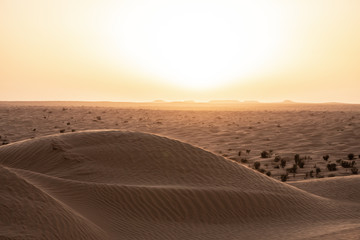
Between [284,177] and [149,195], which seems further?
[284,177]

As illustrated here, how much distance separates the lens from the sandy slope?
512 cm

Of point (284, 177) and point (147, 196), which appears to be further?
point (284, 177)

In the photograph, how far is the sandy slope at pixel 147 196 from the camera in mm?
5121

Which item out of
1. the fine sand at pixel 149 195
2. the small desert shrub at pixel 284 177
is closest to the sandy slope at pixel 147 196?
the fine sand at pixel 149 195

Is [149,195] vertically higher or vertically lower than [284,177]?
higher

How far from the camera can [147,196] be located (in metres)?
6.70

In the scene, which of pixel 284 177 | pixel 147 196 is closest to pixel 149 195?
pixel 147 196

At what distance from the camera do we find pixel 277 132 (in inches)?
930

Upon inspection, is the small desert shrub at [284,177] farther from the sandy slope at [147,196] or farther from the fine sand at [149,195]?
the sandy slope at [147,196]

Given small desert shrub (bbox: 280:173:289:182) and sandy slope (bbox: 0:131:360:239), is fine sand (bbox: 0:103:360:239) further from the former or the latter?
small desert shrub (bbox: 280:173:289:182)

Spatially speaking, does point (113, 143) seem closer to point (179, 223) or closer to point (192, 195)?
point (192, 195)

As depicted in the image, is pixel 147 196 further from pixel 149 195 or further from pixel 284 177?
pixel 284 177

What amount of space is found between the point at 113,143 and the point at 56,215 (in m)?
4.39

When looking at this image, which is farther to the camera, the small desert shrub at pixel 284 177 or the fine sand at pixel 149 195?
the small desert shrub at pixel 284 177
